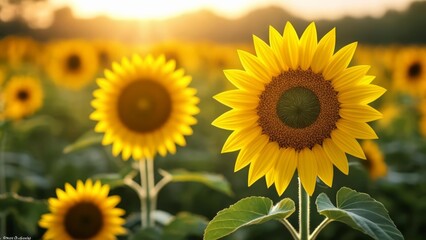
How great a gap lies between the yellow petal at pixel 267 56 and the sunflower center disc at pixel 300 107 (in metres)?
0.12

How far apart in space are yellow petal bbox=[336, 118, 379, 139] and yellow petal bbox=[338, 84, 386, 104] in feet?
0.30

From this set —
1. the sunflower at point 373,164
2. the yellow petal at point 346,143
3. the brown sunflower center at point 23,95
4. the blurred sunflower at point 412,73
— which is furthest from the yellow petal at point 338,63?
the blurred sunflower at point 412,73

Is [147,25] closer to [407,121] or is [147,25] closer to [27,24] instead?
[27,24]

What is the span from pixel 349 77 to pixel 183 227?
1410mm

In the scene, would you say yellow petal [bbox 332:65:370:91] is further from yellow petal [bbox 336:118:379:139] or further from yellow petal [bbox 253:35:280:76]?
yellow petal [bbox 253:35:280:76]

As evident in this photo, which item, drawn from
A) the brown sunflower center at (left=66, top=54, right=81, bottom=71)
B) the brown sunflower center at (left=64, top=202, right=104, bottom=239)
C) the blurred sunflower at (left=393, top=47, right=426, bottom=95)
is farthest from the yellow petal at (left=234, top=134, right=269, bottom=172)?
the brown sunflower center at (left=66, top=54, right=81, bottom=71)

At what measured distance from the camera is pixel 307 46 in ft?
8.52

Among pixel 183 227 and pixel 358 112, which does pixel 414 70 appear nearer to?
pixel 183 227

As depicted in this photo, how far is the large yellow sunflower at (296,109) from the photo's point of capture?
257 cm

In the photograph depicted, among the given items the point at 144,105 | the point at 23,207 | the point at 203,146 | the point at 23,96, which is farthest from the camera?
the point at 23,96

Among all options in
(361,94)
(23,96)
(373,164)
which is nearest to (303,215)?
(361,94)

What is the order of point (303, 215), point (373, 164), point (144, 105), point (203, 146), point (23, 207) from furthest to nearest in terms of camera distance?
point (203, 146)
point (373, 164)
point (144, 105)
point (23, 207)
point (303, 215)

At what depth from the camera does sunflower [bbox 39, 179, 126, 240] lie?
3.65m

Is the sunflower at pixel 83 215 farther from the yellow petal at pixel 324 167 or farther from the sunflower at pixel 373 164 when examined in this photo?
the sunflower at pixel 373 164
